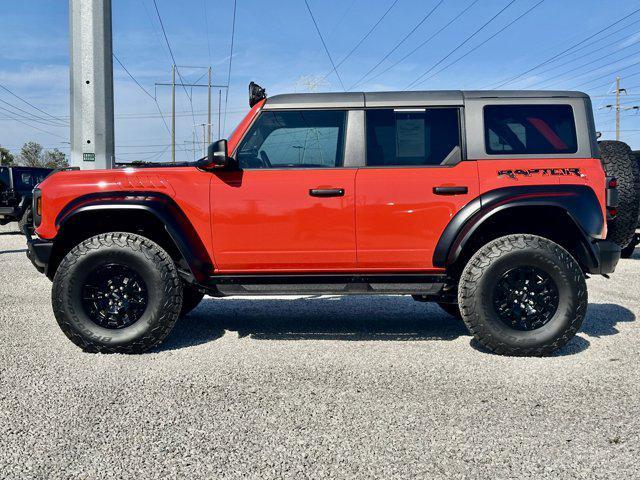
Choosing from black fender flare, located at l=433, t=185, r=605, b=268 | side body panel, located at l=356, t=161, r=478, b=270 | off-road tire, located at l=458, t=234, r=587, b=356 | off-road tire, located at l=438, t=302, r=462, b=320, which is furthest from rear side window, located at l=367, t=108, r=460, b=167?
off-road tire, located at l=438, t=302, r=462, b=320

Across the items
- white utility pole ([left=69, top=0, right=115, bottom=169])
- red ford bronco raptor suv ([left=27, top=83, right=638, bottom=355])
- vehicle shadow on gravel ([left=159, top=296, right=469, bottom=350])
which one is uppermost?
white utility pole ([left=69, top=0, right=115, bottom=169])

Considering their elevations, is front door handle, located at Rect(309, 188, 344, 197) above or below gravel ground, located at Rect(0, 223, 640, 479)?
above

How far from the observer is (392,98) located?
440cm

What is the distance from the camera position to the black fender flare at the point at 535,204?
4105mm

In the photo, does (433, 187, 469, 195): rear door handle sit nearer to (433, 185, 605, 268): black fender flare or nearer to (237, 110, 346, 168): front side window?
(433, 185, 605, 268): black fender flare

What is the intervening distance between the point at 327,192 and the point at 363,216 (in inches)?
13.4

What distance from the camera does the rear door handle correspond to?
4.17 metres

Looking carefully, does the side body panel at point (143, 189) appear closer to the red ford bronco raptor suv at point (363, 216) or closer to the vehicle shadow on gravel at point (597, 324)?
the red ford bronco raptor suv at point (363, 216)

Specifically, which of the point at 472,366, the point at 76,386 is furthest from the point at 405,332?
the point at 76,386

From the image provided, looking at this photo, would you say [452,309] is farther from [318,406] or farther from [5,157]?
[5,157]

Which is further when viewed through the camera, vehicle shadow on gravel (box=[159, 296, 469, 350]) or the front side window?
vehicle shadow on gravel (box=[159, 296, 469, 350])

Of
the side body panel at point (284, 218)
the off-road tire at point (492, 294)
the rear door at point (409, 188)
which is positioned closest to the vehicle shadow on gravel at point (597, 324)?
the off-road tire at point (492, 294)

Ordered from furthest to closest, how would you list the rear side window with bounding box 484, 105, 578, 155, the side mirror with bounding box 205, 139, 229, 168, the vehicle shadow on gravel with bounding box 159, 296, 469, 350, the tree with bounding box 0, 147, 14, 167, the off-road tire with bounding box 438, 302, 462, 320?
the tree with bounding box 0, 147, 14, 167
the off-road tire with bounding box 438, 302, 462, 320
the vehicle shadow on gravel with bounding box 159, 296, 469, 350
the rear side window with bounding box 484, 105, 578, 155
the side mirror with bounding box 205, 139, 229, 168

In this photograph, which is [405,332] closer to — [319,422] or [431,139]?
[431,139]
